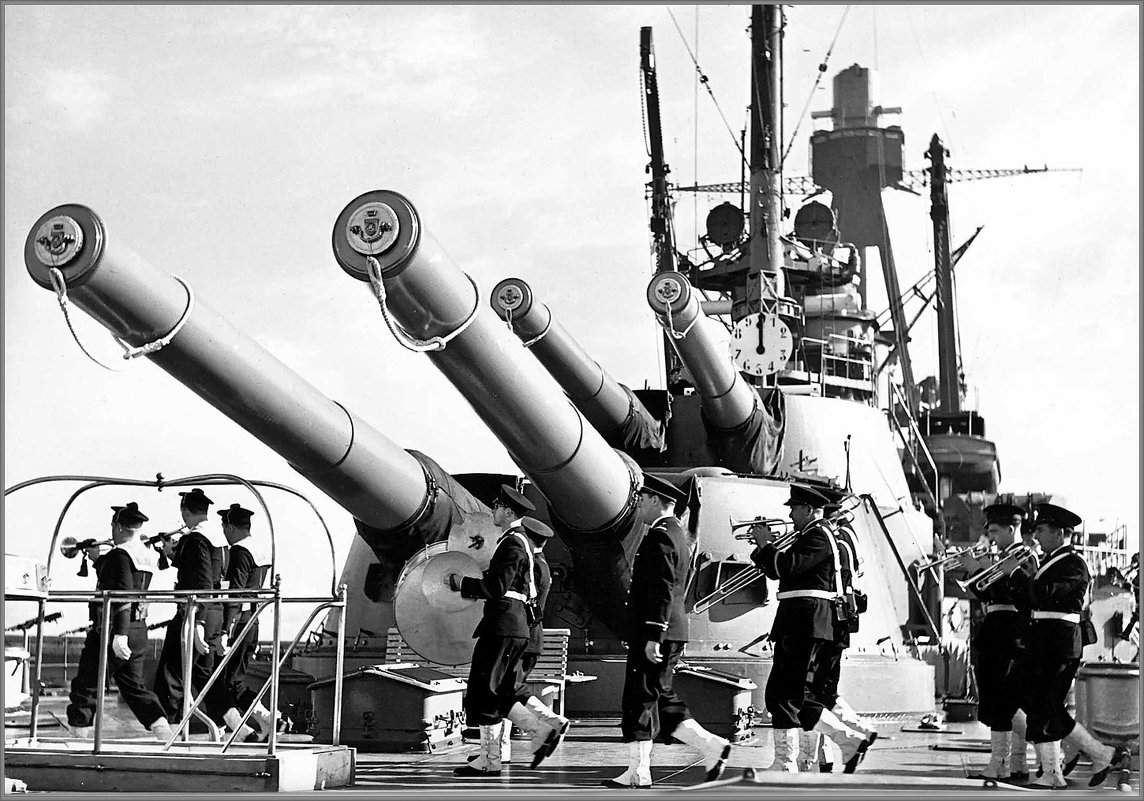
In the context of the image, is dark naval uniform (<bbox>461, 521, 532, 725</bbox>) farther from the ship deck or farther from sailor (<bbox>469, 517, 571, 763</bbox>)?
the ship deck

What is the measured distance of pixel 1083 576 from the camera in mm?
7098

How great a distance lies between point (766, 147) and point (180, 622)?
681cm

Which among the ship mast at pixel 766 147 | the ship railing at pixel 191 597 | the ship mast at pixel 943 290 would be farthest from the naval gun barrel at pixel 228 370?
the ship mast at pixel 943 290

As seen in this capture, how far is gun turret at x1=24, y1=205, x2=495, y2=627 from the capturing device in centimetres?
562

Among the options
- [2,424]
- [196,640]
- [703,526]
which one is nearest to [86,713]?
[196,640]

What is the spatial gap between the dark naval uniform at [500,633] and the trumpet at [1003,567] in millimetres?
2346

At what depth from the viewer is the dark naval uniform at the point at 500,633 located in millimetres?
7020

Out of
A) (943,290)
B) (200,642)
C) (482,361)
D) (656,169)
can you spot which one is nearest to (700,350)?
(482,361)

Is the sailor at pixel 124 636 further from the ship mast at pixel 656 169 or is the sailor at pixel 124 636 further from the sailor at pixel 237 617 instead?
the ship mast at pixel 656 169

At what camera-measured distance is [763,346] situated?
440 inches

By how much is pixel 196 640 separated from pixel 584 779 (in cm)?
274

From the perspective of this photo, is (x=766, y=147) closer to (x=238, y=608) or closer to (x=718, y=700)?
(x=718, y=700)

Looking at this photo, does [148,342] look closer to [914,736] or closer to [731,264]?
[914,736]

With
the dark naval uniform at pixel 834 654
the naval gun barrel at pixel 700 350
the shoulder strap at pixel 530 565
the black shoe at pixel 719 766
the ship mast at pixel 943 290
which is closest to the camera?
the black shoe at pixel 719 766
